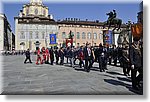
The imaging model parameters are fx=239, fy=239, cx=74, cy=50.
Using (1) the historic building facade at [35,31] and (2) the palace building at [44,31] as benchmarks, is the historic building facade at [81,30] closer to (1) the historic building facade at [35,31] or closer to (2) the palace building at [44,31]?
(2) the palace building at [44,31]

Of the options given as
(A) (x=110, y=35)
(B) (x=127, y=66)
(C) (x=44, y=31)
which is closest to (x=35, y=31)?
(C) (x=44, y=31)

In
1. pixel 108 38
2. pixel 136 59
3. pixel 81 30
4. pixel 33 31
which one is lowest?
pixel 136 59

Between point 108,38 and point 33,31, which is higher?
point 33,31

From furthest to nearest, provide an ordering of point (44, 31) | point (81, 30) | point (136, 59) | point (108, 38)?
1. point (81, 30)
2. point (44, 31)
3. point (108, 38)
4. point (136, 59)

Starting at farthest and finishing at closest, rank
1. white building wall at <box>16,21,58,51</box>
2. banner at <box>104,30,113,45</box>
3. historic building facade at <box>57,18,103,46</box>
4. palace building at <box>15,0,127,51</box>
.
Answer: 1. historic building facade at <box>57,18,103,46</box>
2. white building wall at <box>16,21,58,51</box>
3. palace building at <box>15,0,127,51</box>
4. banner at <box>104,30,113,45</box>

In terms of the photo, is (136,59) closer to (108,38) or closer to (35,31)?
(108,38)

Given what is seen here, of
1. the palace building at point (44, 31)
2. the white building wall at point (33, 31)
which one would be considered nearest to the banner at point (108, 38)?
the palace building at point (44, 31)

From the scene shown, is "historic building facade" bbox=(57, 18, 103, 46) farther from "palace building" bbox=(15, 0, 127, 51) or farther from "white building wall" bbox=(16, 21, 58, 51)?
"white building wall" bbox=(16, 21, 58, 51)

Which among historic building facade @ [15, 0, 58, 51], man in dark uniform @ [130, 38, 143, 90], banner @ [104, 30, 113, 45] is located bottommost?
man in dark uniform @ [130, 38, 143, 90]

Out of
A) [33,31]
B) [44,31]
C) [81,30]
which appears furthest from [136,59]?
[81,30]

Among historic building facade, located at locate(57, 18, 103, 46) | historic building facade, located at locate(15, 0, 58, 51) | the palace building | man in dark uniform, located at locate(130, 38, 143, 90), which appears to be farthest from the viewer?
historic building facade, located at locate(57, 18, 103, 46)

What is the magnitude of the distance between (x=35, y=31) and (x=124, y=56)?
41015mm

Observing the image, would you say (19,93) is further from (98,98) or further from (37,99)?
(98,98)

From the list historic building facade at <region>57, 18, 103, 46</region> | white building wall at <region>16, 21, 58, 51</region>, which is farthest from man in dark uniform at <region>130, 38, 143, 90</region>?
historic building facade at <region>57, 18, 103, 46</region>
